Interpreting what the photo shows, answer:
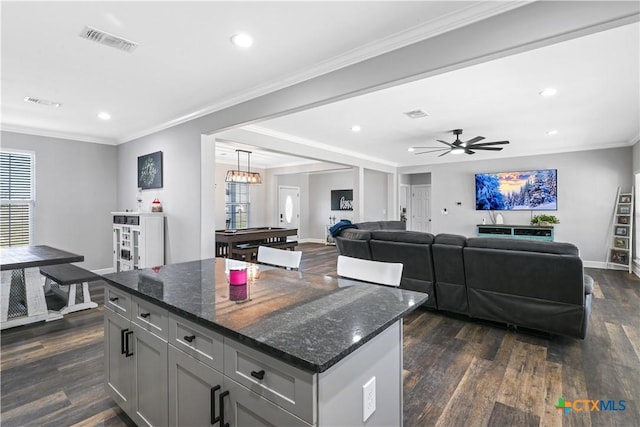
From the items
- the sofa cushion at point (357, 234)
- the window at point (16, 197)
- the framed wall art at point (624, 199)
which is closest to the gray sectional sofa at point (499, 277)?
the sofa cushion at point (357, 234)

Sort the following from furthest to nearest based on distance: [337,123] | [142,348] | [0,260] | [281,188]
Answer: [281,188] → [337,123] → [0,260] → [142,348]

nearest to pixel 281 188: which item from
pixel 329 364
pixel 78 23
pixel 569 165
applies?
pixel 569 165

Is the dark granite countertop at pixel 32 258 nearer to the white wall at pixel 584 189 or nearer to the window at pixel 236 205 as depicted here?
the window at pixel 236 205

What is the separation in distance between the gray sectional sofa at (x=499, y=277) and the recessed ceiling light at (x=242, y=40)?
2.50 metres

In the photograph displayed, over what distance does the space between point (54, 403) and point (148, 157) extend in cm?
380

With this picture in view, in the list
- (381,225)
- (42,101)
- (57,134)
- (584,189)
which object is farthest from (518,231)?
(57,134)

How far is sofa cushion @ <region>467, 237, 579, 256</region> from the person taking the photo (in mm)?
2730

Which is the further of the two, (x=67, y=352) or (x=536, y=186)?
(x=536, y=186)

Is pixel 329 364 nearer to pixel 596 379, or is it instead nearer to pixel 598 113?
pixel 596 379

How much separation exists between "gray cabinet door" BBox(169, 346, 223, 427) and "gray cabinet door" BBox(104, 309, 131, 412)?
52 centimetres

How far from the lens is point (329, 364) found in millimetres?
910

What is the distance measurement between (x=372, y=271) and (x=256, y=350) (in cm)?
108

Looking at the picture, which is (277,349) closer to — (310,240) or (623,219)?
(623,219)

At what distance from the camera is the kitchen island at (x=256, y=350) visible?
100 cm
